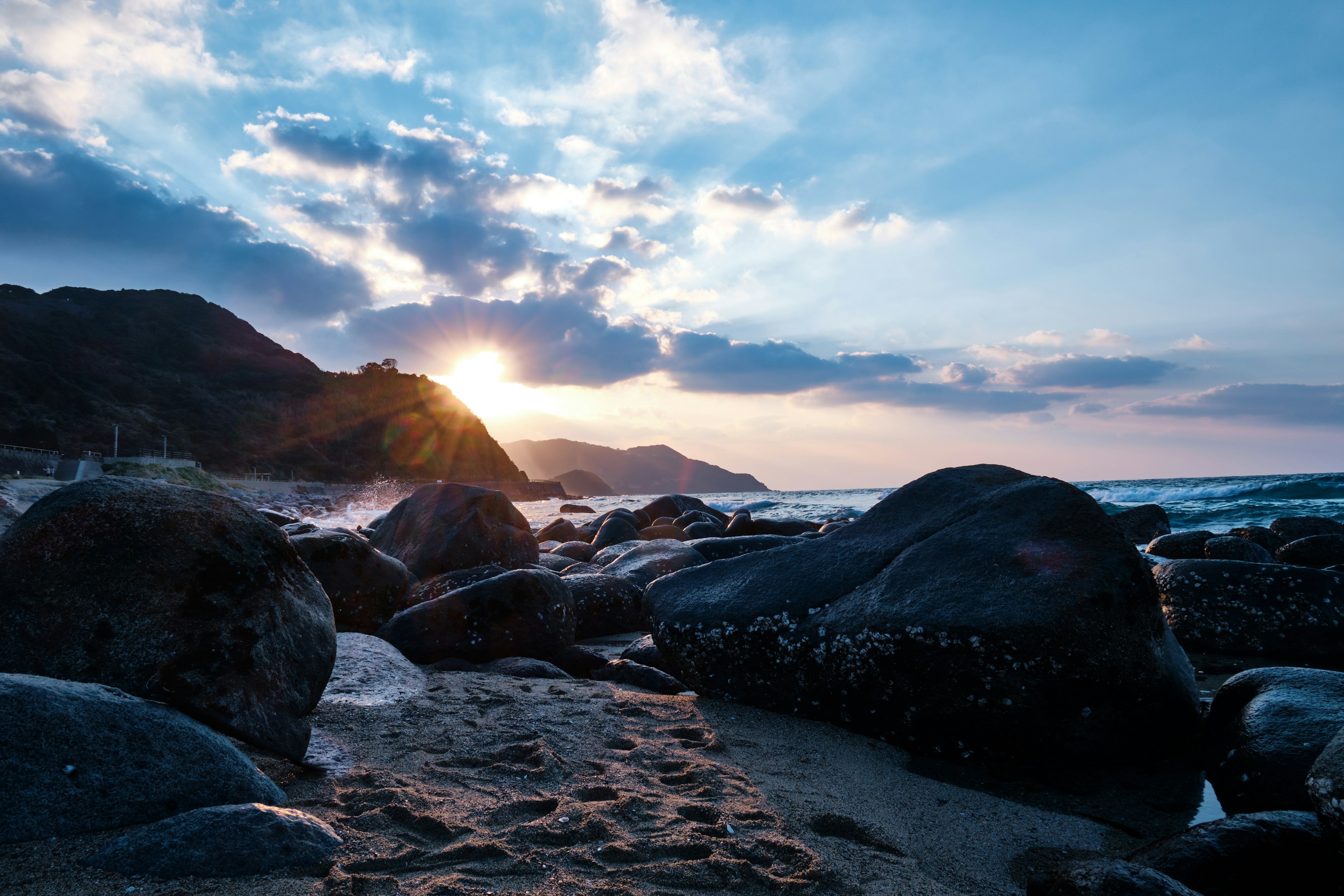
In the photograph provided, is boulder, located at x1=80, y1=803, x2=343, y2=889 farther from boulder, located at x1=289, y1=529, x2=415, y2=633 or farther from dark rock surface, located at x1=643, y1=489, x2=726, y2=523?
dark rock surface, located at x1=643, y1=489, x2=726, y2=523

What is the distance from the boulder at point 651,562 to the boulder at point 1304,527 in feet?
37.8

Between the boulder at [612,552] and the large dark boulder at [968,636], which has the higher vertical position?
the large dark boulder at [968,636]

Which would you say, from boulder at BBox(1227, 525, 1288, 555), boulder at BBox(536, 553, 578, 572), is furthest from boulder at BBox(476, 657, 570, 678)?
boulder at BBox(1227, 525, 1288, 555)

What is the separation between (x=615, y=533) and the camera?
1311cm

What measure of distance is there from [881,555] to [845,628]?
0.65 m

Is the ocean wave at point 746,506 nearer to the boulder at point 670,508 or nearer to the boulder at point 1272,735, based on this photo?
the boulder at point 670,508

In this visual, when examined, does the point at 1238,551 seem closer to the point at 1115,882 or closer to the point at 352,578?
the point at 1115,882

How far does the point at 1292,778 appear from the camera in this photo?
112 inches

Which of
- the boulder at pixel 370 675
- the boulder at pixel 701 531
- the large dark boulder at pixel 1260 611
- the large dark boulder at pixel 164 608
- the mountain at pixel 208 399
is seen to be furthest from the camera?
the mountain at pixel 208 399

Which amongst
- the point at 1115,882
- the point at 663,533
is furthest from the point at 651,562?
the point at 1115,882

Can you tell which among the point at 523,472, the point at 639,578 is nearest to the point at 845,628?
the point at 639,578

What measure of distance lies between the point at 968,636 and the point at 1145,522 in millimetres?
14888

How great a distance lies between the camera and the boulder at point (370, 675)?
12.0ft

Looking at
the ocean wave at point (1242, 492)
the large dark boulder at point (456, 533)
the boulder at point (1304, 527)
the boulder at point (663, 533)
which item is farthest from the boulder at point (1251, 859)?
the ocean wave at point (1242, 492)
